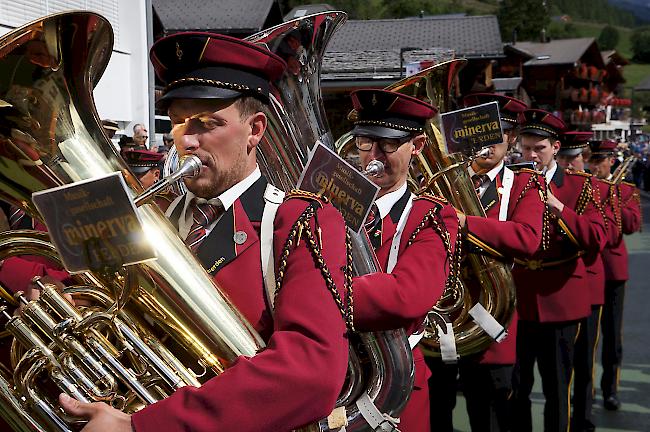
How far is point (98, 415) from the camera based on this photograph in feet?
5.01

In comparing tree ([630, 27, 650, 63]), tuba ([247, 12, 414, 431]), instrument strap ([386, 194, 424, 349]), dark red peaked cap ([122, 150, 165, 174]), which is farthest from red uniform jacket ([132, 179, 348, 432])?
tree ([630, 27, 650, 63])

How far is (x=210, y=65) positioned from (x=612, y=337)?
16.6 ft

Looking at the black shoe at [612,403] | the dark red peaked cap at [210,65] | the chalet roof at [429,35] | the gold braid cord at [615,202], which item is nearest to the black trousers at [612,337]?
the black shoe at [612,403]

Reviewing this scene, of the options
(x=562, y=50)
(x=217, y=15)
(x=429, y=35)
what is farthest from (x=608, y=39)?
(x=217, y=15)

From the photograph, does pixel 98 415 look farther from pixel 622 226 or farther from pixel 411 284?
pixel 622 226

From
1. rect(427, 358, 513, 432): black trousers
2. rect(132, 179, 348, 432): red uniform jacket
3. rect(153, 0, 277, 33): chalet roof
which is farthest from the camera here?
rect(153, 0, 277, 33): chalet roof

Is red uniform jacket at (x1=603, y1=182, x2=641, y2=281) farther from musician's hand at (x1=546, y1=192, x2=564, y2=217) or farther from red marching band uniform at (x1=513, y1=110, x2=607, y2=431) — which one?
musician's hand at (x1=546, y1=192, x2=564, y2=217)

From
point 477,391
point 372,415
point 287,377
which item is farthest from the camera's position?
point 477,391

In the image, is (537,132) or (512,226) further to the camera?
(537,132)

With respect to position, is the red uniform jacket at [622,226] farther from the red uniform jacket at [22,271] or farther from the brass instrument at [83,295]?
the brass instrument at [83,295]

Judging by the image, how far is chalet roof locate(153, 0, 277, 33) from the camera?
27.2 metres

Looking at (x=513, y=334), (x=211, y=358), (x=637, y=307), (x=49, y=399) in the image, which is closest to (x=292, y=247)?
(x=211, y=358)

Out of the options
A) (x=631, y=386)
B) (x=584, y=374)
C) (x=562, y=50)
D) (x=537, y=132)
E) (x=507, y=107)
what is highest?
(x=507, y=107)

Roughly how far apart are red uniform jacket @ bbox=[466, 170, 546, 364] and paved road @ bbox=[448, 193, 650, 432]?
61.9 inches
